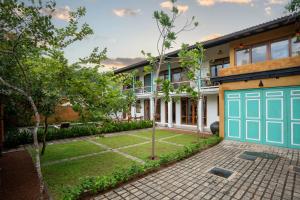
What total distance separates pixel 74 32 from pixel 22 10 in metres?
1.55

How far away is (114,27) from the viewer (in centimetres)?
1030

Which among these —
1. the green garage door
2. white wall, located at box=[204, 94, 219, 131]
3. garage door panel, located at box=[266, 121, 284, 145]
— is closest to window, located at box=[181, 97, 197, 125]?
white wall, located at box=[204, 94, 219, 131]

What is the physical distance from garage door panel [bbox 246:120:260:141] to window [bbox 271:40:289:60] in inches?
150

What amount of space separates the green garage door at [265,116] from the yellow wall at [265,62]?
1.19 m

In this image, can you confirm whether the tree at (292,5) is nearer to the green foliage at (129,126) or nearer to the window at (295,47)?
the window at (295,47)

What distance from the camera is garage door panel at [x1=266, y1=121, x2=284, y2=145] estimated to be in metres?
8.59

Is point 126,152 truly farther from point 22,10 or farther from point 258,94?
point 258,94

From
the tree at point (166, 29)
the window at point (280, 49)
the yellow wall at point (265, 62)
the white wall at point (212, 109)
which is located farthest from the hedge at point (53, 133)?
the window at point (280, 49)

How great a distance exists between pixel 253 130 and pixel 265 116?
1.03m

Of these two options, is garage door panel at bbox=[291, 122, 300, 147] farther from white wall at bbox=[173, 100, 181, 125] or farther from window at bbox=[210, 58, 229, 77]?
white wall at bbox=[173, 100, 181, 125]

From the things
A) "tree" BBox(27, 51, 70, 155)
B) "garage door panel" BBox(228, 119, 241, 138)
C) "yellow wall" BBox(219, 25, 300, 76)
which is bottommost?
"garage door panel" BBox(228, 119, 241, 138)

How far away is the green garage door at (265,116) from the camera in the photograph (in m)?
8.27

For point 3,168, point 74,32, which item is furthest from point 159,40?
point 3,168

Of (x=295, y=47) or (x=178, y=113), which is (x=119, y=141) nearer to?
(x=178, y=113)
